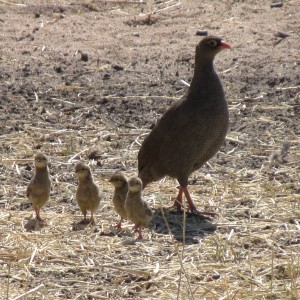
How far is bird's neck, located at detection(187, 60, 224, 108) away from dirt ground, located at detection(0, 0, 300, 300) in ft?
A: 3.02

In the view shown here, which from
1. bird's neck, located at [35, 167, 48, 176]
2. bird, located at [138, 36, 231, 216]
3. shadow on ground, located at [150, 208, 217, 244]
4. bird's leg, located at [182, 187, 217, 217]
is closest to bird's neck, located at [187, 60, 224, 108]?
bird, located at [138, 36, 231, 216]

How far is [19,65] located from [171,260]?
21.8 feet

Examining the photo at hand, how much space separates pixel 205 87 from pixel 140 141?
1889 mm

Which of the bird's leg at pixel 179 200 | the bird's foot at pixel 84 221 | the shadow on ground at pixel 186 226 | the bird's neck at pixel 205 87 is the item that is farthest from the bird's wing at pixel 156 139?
the bird's foot at pixel 84 221

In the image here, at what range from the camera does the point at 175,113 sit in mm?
9539

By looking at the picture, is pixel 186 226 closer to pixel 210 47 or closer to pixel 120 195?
pixel 120 195

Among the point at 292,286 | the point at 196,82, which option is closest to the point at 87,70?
the point at 196,82

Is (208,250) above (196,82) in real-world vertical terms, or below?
below

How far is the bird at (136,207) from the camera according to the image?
28.2ft

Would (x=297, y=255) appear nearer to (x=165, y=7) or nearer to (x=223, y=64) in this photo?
(x=223, y=64)

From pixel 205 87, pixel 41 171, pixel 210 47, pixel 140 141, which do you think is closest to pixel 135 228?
pixel 41 171

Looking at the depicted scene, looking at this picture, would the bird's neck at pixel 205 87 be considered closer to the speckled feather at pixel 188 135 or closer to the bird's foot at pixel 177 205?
the speckled feather at pixel 188 135

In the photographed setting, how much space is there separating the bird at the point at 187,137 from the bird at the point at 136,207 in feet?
2.86

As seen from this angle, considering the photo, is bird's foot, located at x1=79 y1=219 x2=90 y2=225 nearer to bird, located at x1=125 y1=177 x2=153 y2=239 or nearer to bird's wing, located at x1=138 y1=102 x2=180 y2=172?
bird, located at x1=125 y1=177 x2=153 y2=239
